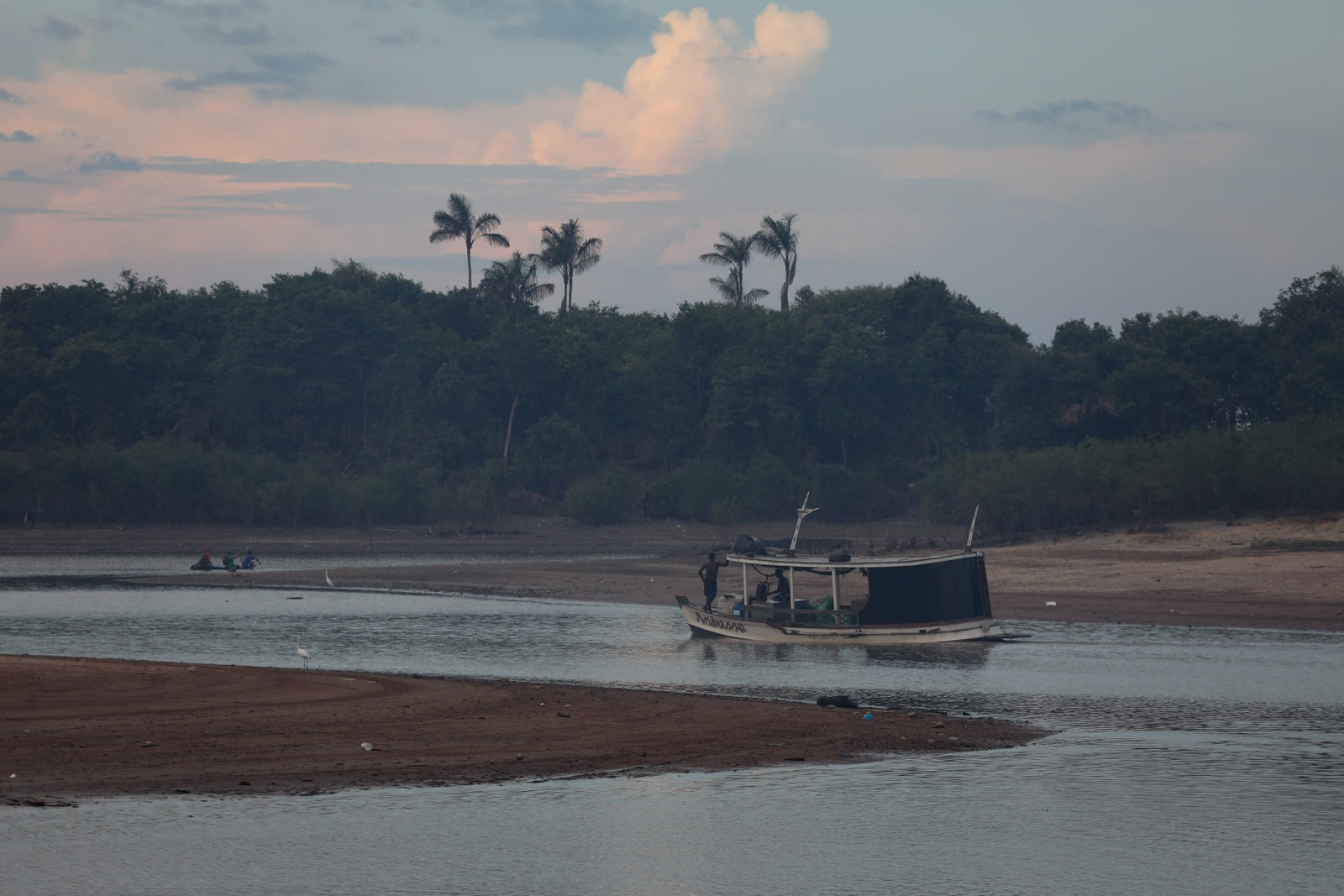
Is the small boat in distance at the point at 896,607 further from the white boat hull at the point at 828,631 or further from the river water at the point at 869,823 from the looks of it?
the river water at the point at 869,823

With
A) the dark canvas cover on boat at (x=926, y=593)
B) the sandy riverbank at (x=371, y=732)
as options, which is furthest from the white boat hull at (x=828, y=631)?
the sandy riverbank at (x=371, y=732)

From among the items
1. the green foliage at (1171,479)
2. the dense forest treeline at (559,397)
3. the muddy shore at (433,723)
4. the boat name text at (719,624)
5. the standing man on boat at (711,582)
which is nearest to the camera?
the muddy shore at (433,723)

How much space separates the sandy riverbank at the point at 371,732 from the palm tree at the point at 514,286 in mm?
80737

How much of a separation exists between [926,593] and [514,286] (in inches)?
2981

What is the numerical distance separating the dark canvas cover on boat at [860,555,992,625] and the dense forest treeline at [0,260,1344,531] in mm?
40941

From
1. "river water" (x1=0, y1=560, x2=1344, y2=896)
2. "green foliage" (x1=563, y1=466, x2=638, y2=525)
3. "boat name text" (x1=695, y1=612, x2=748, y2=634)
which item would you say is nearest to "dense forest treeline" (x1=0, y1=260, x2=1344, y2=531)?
"green foliage" (x1=563, y1=466, x2=638, y2=525)

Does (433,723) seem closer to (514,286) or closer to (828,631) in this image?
(828,631)

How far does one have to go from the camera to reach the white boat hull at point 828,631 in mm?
32719

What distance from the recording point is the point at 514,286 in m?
105

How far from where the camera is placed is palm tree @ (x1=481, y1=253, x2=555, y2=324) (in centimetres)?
10444

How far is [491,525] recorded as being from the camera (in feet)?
277

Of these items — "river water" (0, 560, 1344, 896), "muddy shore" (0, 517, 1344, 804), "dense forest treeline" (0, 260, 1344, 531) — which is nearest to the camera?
"river water" (0, 560, 1344, 896)

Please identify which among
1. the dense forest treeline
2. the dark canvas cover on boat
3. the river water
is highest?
the dense forest treeline

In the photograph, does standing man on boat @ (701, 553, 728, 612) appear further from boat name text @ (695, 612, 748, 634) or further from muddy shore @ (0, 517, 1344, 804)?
muddy shore @ (0, 517, 1344, 804)
